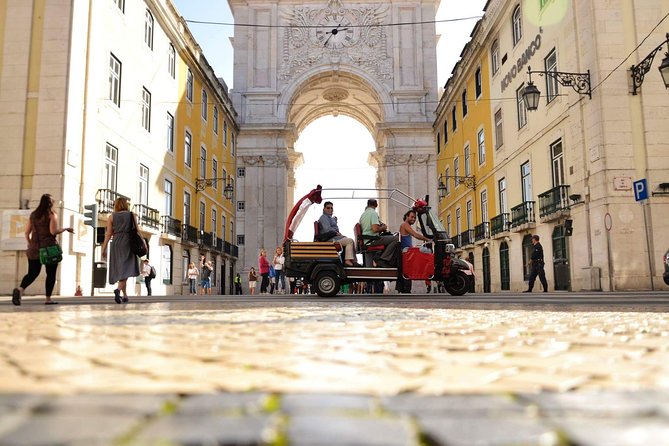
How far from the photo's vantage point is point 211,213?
32.3 meters

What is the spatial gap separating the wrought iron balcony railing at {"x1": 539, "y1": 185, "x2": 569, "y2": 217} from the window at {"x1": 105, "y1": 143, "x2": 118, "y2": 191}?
14.7 meters

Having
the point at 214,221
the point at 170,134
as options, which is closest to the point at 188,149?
the point at 170,134

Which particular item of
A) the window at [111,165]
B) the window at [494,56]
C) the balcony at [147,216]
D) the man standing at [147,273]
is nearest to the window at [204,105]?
the balcony at [147,216]

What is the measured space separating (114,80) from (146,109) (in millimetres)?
2982

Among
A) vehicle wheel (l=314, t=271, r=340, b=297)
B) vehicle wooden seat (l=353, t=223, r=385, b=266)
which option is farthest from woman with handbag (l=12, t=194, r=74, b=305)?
Result: vehicle wooden seat (l=353, t=223, r=385, b=266)

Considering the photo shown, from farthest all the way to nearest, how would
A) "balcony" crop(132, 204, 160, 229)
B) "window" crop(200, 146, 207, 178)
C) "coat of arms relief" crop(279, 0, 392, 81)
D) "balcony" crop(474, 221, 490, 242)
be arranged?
"coat of arms relief" crop(279, 0, 392, 81)
"window" crop(200, 146, 207, 178)
"balcony" crop(474, 221, 490, 242)
"balcony" crop(132, 204, 160, 229)

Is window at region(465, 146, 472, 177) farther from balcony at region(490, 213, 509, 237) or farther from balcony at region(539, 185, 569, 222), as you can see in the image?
balcony at region(539, 185, 569, 222)

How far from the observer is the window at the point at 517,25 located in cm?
2256

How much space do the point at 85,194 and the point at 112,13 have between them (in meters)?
6.57

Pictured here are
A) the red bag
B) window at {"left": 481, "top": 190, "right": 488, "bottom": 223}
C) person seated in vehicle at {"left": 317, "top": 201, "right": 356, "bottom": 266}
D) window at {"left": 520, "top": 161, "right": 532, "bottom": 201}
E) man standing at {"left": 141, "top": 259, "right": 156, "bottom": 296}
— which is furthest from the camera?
window at {"left": 481, "top": 190, "right": 488, "bottom": 223}

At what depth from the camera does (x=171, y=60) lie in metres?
25.6

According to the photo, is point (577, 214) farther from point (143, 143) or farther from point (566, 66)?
point (143, 143)

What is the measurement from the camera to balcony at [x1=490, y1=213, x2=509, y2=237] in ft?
78.7

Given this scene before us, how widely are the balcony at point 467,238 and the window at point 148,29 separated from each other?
17.8 metres
